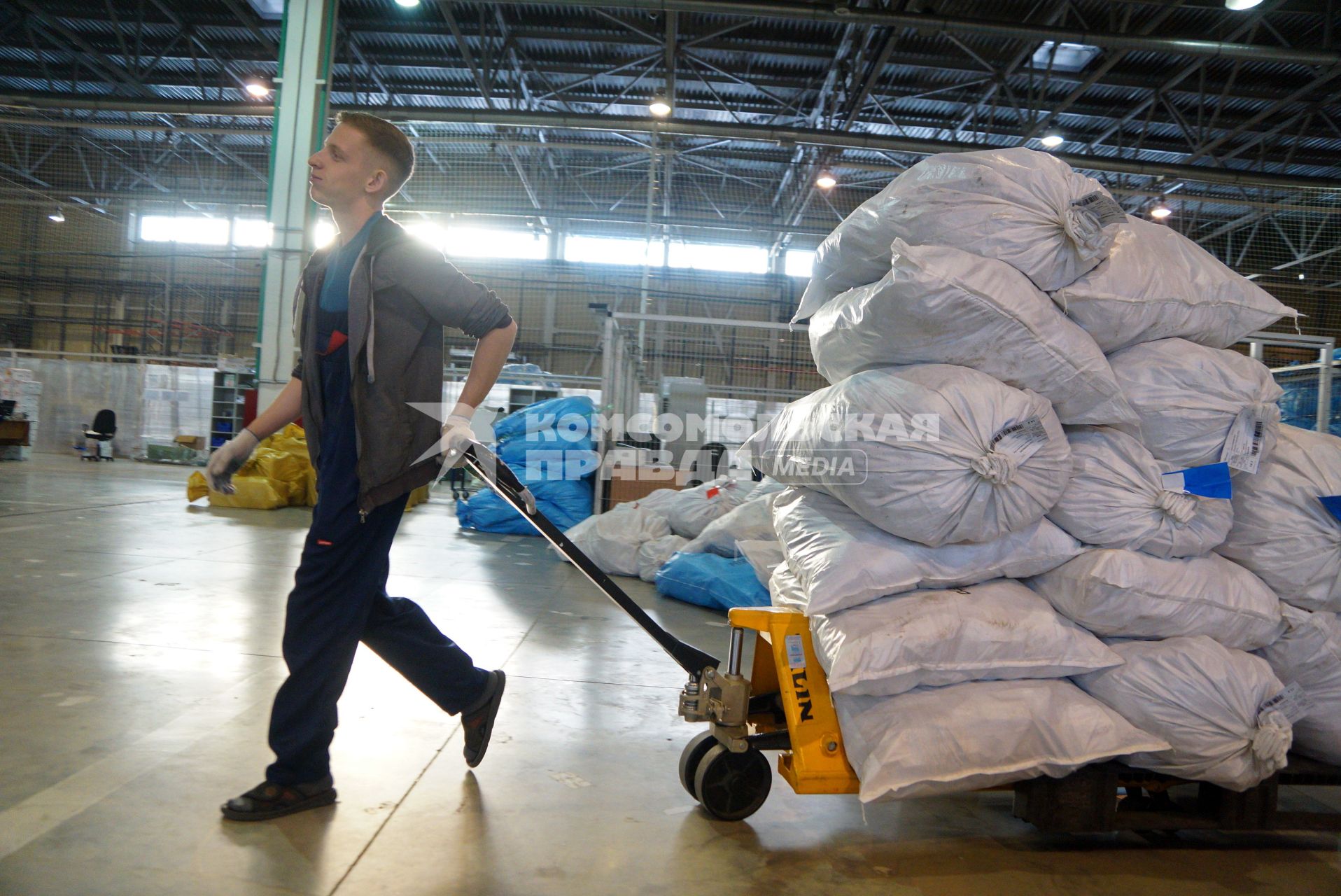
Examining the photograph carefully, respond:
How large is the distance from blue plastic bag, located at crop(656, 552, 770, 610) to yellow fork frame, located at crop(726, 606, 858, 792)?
2107 millimetres

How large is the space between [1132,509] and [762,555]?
6.52 feet

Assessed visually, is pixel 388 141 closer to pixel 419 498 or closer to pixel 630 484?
pixel 630 484

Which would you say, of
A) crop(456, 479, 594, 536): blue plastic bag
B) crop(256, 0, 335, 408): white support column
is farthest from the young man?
crop(256, 0, 335, 408): white support column

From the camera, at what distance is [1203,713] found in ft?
5.53

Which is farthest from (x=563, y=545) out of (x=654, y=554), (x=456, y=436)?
(x=654, y=554)

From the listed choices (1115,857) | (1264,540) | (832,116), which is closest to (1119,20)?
(832,116)

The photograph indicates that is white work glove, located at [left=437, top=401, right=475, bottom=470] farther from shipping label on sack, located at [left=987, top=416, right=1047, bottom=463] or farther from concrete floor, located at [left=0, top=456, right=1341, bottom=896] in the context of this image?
shipping label on sack, located at [left=987, top=416, right=1047, bottom=463]

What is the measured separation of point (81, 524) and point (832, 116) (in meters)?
10.5

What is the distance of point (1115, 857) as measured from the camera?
5.76ft

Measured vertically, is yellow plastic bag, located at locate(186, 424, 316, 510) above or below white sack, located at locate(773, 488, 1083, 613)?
below

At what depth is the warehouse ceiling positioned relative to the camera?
9539 mm

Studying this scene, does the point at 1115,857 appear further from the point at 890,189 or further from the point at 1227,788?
the point at 890,189

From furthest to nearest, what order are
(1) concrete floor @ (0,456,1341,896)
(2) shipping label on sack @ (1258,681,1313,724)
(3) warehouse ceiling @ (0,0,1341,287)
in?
(3) warehouse ceiling @ (0,0,1341,287) → (2) shipping label on sack @ (1258,681,1313,724) → (1) concrete floor @ (0,456,1341,896)

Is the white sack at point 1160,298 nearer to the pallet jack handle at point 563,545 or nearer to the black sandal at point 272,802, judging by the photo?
the pallet jack handle at point 563,545
